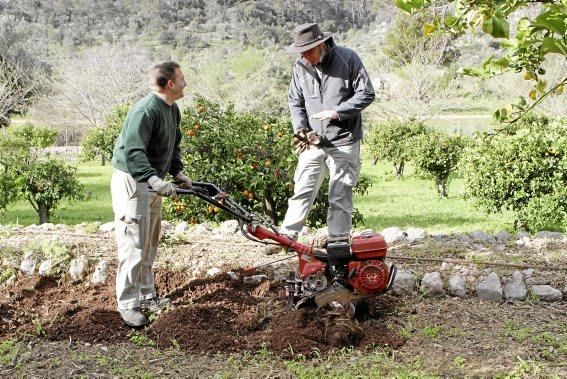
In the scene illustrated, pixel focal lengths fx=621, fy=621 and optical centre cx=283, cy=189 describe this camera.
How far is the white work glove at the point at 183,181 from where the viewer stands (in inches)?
175

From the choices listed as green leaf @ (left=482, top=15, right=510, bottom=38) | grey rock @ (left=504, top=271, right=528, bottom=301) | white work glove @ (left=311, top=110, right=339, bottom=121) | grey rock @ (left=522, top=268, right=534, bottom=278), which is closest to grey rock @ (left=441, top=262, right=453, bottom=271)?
grey rock @ (left=504, top=271, right=528, bottom=301)

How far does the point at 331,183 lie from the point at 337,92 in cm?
71

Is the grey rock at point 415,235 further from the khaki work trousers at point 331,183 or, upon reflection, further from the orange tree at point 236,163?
the orange tree at point 236,163

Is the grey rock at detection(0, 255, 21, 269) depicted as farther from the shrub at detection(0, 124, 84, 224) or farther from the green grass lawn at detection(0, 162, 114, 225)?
the green grass lawn at detection(0, 162, 114, 225)

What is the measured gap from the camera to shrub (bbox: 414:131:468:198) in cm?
1552

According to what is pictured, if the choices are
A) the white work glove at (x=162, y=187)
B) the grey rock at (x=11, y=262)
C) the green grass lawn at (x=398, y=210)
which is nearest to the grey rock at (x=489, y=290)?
the white work glove at (x=162, y=187)

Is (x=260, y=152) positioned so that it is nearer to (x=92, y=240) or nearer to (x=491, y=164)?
(x=92, y=240)

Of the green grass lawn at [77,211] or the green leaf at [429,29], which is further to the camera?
the green grass lawn at [77,211]

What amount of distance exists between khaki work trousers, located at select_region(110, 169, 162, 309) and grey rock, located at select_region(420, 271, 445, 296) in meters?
2.17

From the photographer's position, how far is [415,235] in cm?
614

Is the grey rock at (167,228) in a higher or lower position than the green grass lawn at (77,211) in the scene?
higher

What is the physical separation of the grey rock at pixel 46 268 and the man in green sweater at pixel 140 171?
4.24 feet

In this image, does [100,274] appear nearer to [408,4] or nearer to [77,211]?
[408,4]

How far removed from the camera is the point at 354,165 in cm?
482
